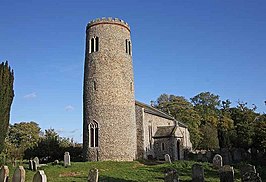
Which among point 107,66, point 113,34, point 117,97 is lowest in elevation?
point 117,97

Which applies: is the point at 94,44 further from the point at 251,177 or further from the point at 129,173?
the point at 251,177

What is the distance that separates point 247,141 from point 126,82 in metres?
21.5

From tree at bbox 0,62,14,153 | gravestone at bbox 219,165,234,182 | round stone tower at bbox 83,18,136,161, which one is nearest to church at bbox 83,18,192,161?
round stone tower at bbox 83,18,136,161

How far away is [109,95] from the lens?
94.3 ft

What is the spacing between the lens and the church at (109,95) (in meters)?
28.2

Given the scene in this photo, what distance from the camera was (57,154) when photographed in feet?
110

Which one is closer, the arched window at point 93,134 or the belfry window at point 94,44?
the arched window at point 93,134

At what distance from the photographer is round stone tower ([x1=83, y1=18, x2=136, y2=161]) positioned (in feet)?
92.3

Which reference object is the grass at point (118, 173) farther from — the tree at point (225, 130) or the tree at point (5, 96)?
the tree at point (225, 130)

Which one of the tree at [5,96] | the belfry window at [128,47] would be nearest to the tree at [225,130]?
the belfry window at [128,47]

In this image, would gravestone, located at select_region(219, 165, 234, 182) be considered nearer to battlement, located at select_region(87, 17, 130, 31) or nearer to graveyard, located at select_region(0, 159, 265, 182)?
graveyard, located at select_region(0, 159, 265, 182)

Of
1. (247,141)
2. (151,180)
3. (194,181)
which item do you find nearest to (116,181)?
(151,180)

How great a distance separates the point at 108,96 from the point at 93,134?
3.88m

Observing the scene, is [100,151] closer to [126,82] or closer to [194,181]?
[126,82]
